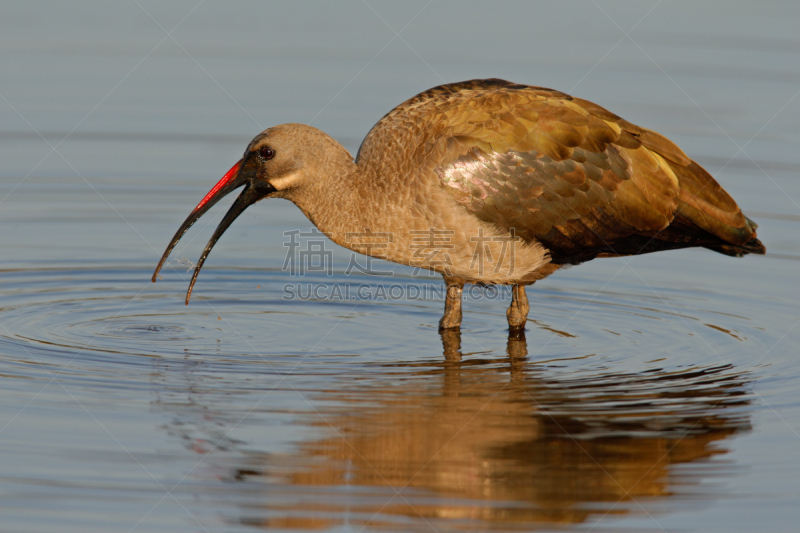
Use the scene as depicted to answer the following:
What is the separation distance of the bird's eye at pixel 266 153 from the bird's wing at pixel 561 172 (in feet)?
3.50

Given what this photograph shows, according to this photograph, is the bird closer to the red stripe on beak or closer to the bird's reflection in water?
the red stripe on beak

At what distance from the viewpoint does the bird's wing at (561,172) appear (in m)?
9.57

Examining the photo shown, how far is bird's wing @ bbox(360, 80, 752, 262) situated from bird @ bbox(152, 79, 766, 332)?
0.04 feet

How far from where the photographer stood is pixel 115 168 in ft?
48.0

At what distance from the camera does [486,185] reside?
9547mm

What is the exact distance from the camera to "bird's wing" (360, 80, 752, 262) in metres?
9.57

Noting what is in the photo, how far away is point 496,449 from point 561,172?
2.79 meters

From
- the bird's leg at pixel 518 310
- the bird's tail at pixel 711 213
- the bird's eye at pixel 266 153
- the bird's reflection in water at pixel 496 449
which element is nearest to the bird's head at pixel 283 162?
the bird's eye at pixel 266 153

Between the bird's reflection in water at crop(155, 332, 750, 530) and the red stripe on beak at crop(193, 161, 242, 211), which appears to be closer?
the bird's reflection in water at crop(155, 332, 750, 530)

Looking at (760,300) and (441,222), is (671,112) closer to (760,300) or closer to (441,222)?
(760,300)

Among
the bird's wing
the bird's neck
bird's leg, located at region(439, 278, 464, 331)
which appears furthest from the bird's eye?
bird's leg, located at region(439, 278, 464, 331)

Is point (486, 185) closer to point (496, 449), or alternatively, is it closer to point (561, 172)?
point (561, 172)

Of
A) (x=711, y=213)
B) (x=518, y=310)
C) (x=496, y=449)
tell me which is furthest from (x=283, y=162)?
(x=711, y=213)

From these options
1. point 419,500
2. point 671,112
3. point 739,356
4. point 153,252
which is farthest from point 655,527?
point 671,112
